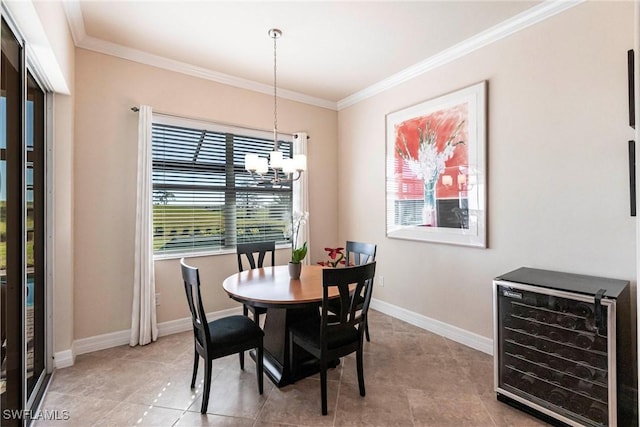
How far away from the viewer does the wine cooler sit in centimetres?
167

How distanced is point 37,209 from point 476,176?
3.63m

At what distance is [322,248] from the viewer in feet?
14.4

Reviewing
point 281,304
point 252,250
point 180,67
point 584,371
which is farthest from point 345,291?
point 180,67

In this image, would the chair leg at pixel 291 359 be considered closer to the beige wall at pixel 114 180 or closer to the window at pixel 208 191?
the beige wall at pixel 114 180

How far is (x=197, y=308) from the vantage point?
1.99 metres

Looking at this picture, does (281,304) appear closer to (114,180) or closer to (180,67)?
(114,180)

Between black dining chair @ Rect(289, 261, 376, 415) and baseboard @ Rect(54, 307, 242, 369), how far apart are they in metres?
1.61

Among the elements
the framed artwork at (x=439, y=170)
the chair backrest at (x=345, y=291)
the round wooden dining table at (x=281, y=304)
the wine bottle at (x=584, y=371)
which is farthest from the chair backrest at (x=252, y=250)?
the wine bottle at (x=584, y=371)

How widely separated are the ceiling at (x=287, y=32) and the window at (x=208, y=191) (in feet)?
2.24

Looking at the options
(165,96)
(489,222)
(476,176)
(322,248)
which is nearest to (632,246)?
(489,222)

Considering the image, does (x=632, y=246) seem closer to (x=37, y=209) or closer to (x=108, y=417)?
(x=108, y=417)

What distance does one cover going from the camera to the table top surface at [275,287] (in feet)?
6.66

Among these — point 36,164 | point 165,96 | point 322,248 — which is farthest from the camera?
point 322,248

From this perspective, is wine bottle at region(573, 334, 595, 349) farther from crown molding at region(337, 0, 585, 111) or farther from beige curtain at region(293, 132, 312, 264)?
beige curtain at region(293, 132, 312, 264)
